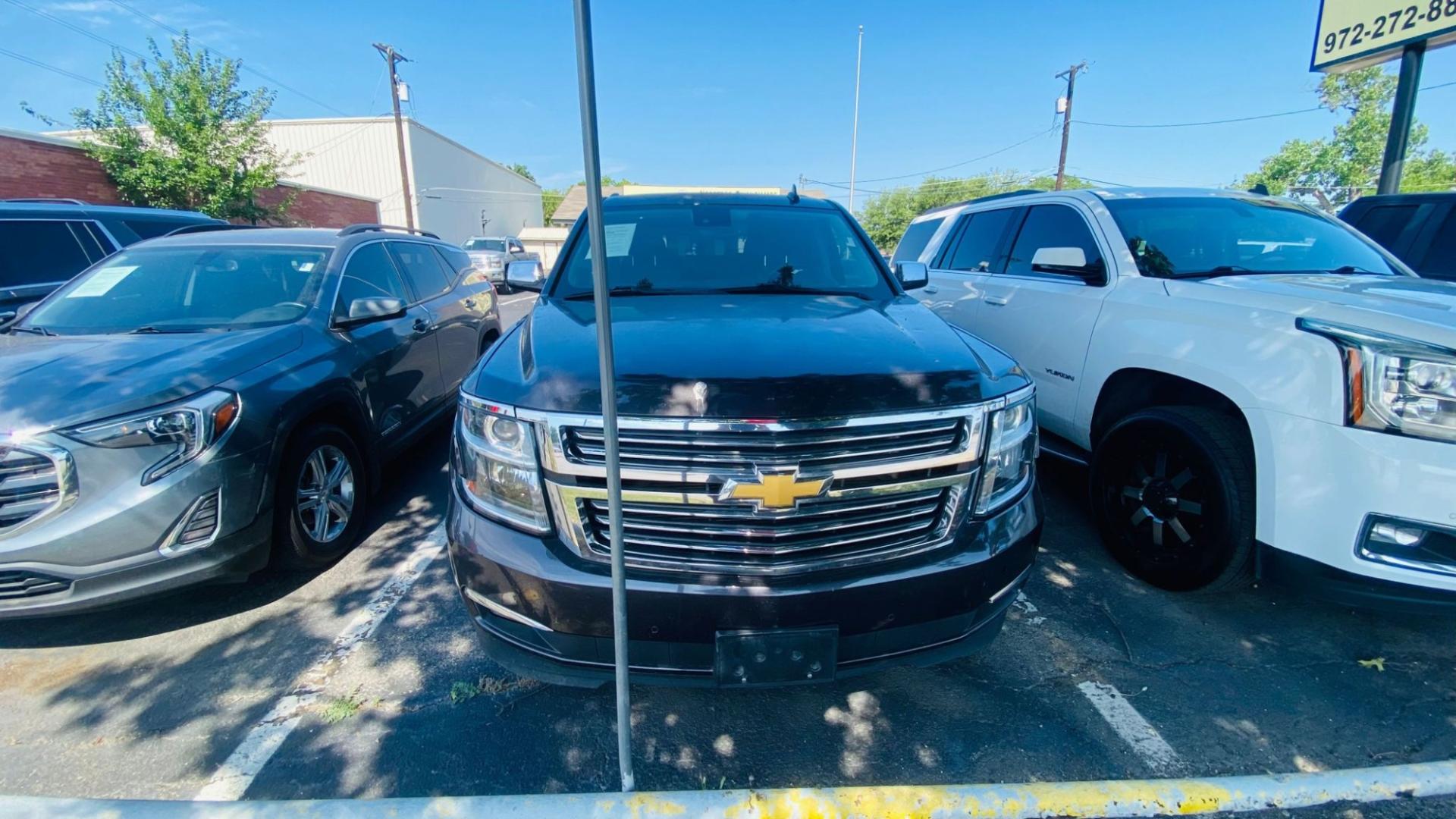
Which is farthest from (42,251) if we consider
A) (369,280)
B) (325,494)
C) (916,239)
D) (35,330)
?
(916,239)

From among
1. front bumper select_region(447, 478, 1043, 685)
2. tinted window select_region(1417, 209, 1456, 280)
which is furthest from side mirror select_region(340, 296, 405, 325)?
tinted window select_region(1417, 209, 1456, 280)

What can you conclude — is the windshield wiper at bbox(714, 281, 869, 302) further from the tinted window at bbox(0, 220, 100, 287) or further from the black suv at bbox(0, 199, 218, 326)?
the tinted window at bbox(0, 220, 100, 287)

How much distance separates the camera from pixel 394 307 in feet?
13.0

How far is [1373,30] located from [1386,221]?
4506 millimetres

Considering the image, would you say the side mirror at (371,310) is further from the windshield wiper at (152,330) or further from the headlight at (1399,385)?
the headlight at (1399,385)

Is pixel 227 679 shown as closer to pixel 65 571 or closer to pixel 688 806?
pixel 65 571

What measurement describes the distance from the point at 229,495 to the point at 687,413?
2220 mm

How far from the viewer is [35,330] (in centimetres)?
339

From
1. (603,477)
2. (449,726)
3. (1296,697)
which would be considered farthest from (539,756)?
(1296,697)

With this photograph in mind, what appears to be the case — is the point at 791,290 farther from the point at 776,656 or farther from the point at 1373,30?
the point at 1373,30

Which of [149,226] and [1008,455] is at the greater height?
[149,226]

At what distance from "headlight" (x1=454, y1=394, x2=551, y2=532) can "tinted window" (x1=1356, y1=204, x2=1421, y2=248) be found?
690cm

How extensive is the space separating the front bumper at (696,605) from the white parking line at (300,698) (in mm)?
907

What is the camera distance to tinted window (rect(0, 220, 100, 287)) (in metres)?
5.42
